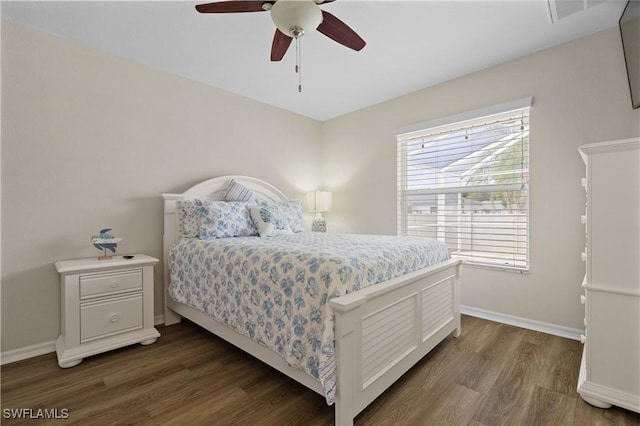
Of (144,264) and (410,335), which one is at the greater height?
(144,264)

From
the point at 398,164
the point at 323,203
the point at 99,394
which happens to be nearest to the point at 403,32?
the point at 398,164

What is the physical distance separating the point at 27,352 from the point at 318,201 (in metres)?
3.11

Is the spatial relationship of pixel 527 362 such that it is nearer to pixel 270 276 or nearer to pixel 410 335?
pixel 410 335

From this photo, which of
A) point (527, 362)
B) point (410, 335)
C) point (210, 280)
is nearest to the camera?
A: point (410, 335)

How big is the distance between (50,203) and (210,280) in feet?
4.60

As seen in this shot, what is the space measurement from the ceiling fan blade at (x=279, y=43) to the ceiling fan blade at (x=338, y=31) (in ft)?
0.83

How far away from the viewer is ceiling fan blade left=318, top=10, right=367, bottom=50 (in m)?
1.63

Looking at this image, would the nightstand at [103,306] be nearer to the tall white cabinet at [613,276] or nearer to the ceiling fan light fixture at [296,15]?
the ceiling fan light fixture at [296,15]

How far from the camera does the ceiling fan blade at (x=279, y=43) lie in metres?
1.82

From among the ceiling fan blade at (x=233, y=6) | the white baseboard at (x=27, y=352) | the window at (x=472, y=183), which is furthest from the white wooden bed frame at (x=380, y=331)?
the ceiling fan blade at (x=233, y=6)

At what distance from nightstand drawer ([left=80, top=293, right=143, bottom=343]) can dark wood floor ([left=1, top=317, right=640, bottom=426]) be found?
175mm

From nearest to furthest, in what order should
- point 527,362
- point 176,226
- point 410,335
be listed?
point 410,335 → point 527,362 → point 176,226

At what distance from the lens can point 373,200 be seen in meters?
3.86

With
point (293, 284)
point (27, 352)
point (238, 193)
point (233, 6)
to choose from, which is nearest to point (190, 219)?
point (238, 193)
